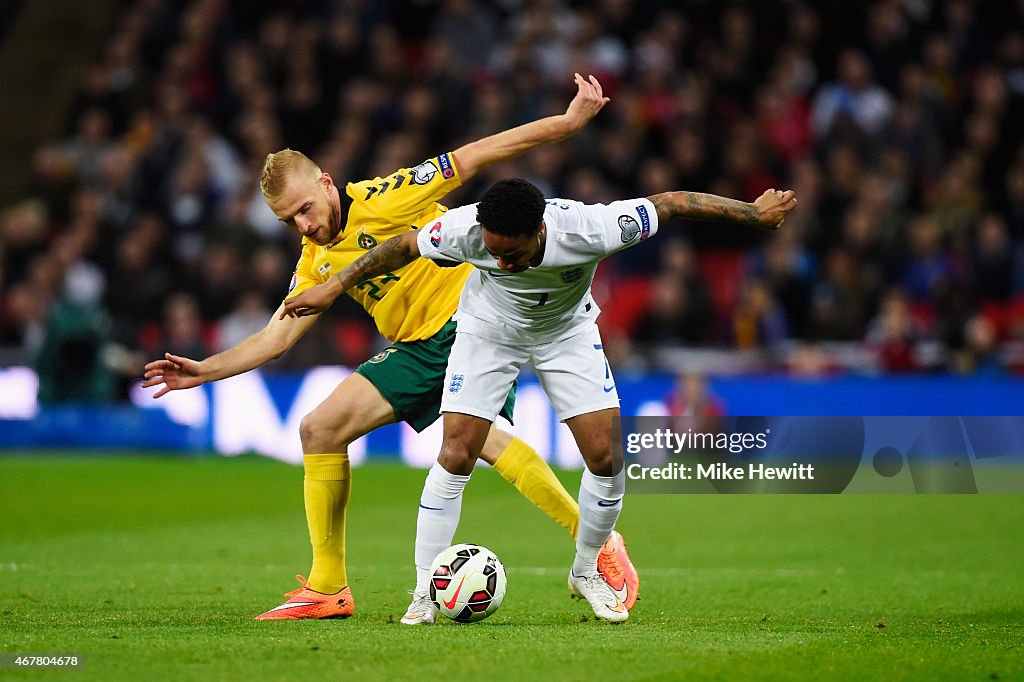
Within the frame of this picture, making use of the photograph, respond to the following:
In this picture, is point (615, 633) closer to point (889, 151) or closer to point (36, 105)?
point (889, 151)

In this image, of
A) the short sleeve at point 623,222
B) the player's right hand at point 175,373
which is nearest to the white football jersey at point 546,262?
the short sleeve at point 623,222

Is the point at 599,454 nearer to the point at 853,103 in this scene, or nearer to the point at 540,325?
the point at 540,325

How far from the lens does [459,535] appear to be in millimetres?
10484

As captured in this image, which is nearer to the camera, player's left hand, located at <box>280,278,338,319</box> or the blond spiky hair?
player's left hand, located at <box>280,278,338,319</box>

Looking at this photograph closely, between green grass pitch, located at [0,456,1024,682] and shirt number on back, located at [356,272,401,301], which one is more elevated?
shirt number on back, located at [356,272,401,301]

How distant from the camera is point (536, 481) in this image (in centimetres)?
738

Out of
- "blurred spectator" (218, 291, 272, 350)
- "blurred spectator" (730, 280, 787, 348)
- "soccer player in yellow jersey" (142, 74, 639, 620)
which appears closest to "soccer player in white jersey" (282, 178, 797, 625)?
"soccer player in yellow jersey" (142, 74, 639, 620)

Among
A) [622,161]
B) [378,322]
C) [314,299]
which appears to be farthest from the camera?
[622,161]

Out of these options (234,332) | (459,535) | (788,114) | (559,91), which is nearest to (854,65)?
(788,114)

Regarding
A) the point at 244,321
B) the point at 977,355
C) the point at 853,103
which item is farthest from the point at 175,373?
the point at 853,103

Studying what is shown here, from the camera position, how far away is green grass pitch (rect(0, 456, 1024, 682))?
219 inches

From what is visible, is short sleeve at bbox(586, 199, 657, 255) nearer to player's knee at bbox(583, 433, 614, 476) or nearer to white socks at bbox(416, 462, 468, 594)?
player's knee at bbox(583, 433, 614, 476)

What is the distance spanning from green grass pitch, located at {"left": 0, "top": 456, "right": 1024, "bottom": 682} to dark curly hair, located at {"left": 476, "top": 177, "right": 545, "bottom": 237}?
1724 mm

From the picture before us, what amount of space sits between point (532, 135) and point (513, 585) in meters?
2.72
